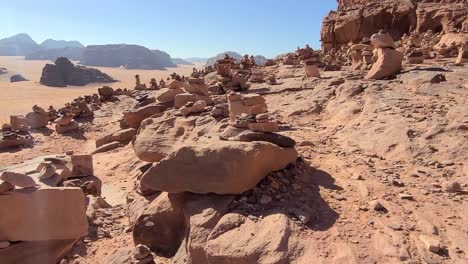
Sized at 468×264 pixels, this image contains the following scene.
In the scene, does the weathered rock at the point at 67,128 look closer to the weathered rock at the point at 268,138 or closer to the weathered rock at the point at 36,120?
the weathered rock at the point at 36,120

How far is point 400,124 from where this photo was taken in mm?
7070

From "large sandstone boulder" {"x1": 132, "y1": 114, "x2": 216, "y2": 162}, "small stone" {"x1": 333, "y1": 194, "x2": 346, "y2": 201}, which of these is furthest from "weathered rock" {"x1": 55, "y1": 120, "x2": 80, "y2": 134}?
"small stone" {"x1": 333, "y1": 194, "x2": 346, "y2": 201}

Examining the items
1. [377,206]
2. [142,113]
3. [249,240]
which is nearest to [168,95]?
[142,113]

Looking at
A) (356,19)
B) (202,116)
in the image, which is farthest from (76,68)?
(202,116)

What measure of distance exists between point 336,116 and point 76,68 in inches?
1903

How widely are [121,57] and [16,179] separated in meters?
102

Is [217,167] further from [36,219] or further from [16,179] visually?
[16,179]

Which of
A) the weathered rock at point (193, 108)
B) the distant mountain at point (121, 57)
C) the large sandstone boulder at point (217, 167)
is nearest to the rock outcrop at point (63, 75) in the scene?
the distant mountain at point (121, 57)

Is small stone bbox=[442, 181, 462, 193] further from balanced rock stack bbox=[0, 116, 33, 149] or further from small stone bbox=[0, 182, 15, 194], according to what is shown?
balanced rock stack bbox=[0, 116, 33, 149]

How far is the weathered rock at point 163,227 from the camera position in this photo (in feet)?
18.7

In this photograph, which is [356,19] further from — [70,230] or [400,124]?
[70,230]

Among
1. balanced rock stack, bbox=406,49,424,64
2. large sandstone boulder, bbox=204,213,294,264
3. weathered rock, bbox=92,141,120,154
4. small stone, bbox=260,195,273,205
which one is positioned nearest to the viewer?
large sandstone boulder, bbox=204,213,294,264

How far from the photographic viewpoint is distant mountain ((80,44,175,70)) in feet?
316

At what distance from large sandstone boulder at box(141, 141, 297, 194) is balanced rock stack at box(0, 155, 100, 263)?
1083 mm
